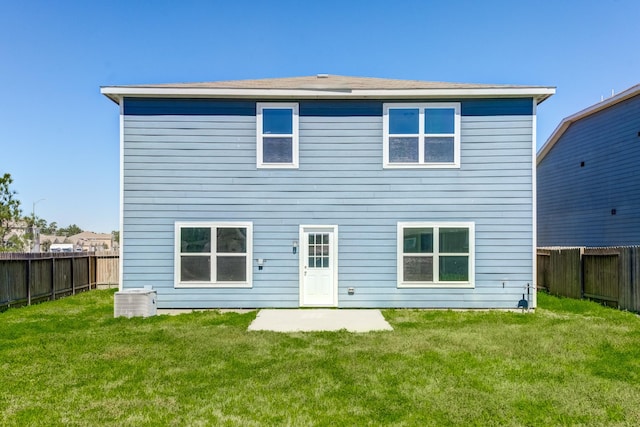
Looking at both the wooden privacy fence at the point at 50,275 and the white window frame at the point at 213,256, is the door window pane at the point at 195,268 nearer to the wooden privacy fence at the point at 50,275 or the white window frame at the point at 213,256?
the white window frame at the point at 213,256

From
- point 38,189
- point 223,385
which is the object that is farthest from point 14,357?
point 38,189

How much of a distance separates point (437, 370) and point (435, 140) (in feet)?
18.0

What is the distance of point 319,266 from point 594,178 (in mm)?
11547

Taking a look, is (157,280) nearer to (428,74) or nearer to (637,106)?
(428,74)

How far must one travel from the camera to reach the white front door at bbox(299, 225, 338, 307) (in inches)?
342

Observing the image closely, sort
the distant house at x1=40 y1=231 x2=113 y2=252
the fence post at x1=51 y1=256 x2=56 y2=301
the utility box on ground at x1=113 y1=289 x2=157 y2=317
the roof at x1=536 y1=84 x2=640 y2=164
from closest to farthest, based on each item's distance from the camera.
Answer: the utility box on ground at x1=113 y1=289 x2=157 y2=317 → the fence post at x1=51 y1=256 x2=56 y2=301 → the roof at x1=536 y1=84 x2=640 y2=164 → the distant house at x1=40 y1=231 x2=113 y2=252

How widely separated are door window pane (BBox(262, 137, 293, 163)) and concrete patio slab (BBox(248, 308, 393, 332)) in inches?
131

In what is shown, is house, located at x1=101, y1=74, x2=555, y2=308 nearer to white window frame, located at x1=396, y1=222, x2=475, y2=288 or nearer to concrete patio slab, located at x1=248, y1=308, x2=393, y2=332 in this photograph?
white window frame, located at x1=396, y1=222, x2=475, y2=288

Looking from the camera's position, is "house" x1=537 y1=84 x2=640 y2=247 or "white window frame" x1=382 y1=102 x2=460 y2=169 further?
"house" x1=537 y1=84 x2=640 y2=247

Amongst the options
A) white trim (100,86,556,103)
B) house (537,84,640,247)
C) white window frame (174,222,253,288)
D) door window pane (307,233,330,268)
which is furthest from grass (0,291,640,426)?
house (537,84,640,247)

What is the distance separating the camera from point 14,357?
17.3 ft

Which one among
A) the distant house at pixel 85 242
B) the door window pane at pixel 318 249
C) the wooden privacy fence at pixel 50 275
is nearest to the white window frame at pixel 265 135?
the door window pane at pixel 318 249

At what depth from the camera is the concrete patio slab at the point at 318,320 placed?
6.93 meters

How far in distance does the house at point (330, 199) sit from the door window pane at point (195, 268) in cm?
2
